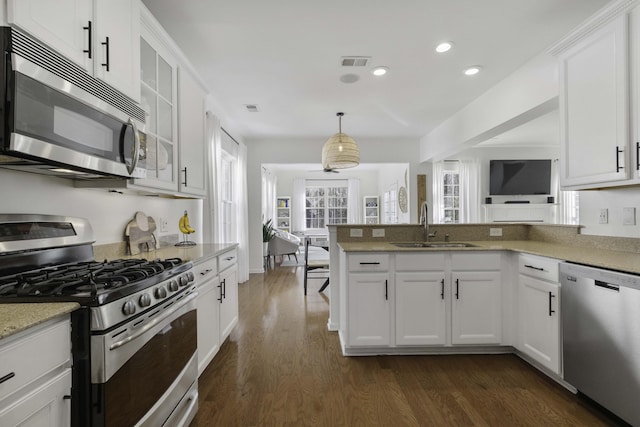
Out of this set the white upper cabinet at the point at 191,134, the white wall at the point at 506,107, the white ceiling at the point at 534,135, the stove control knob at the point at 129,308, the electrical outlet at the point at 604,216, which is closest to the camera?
the stove control knob at the point at 129,308

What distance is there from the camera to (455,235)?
3105mm

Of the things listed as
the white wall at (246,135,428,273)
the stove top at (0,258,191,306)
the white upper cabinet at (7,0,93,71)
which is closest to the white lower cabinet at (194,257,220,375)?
the stove top at (0,258,191,306)

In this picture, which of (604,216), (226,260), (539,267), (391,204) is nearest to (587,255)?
(539,267)

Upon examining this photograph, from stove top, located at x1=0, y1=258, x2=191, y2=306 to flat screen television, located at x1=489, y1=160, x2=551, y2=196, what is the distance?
22.0ft

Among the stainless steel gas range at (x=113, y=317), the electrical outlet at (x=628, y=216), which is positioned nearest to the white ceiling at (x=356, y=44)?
the electrical outlet at (x=628, y=216)

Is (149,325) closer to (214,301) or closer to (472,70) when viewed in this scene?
(214,301)

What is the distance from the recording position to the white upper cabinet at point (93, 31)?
1.13m

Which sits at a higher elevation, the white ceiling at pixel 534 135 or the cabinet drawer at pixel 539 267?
the white ceiling at pixel 534 135

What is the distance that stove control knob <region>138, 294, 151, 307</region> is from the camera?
1.26 metres

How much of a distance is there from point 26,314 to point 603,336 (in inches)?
99.3

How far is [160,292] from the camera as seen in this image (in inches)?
55.5

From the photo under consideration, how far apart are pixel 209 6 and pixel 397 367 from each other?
9.48ft

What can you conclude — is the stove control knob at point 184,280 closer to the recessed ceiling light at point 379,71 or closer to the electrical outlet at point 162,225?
the electrical outlet at point 162,225

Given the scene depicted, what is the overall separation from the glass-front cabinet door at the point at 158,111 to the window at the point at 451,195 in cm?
584
